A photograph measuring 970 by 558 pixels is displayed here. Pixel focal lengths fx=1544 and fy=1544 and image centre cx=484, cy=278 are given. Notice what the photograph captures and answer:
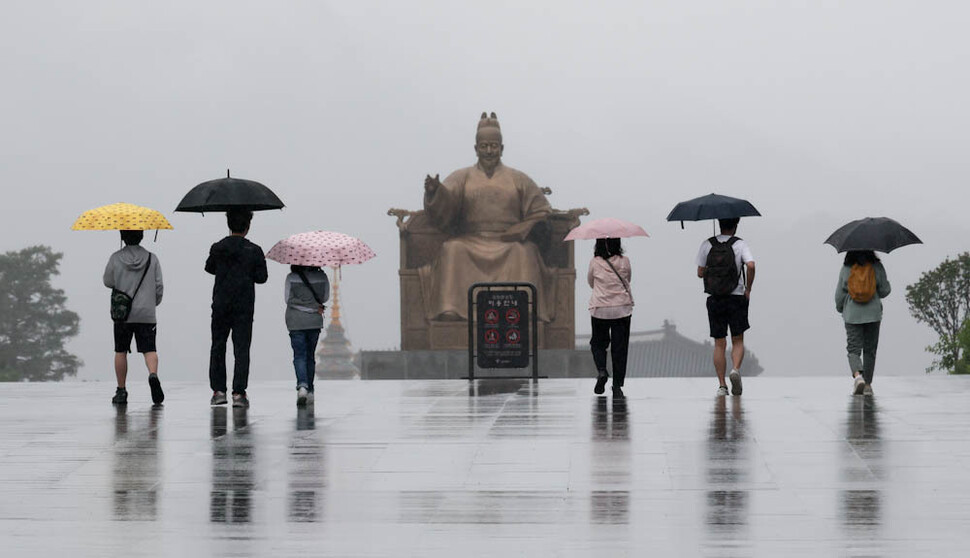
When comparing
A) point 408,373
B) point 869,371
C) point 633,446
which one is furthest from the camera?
point 408,373

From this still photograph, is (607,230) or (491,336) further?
(491,336)

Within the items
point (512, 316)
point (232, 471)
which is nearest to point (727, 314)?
point (232, 471)

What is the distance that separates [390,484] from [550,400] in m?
5.07

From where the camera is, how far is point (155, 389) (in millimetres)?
12070

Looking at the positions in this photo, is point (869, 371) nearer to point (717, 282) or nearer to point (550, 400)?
point (717, 282)

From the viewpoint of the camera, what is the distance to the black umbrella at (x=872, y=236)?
12.5 meters

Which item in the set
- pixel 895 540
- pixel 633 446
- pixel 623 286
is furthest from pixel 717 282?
pixel 895 540

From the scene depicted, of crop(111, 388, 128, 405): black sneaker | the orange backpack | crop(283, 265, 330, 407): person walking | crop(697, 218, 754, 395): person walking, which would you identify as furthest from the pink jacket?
crop(111, 388, 128, 405): black sneaker

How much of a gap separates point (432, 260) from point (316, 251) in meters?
12.8

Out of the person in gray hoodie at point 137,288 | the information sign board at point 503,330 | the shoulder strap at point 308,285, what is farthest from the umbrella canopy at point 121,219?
the information sign board at point 503,330

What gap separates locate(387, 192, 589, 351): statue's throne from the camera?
951 inches

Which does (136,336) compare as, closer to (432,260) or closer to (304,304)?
(304,304)

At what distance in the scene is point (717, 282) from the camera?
12023 mm

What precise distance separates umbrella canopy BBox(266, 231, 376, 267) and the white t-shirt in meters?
2.70
